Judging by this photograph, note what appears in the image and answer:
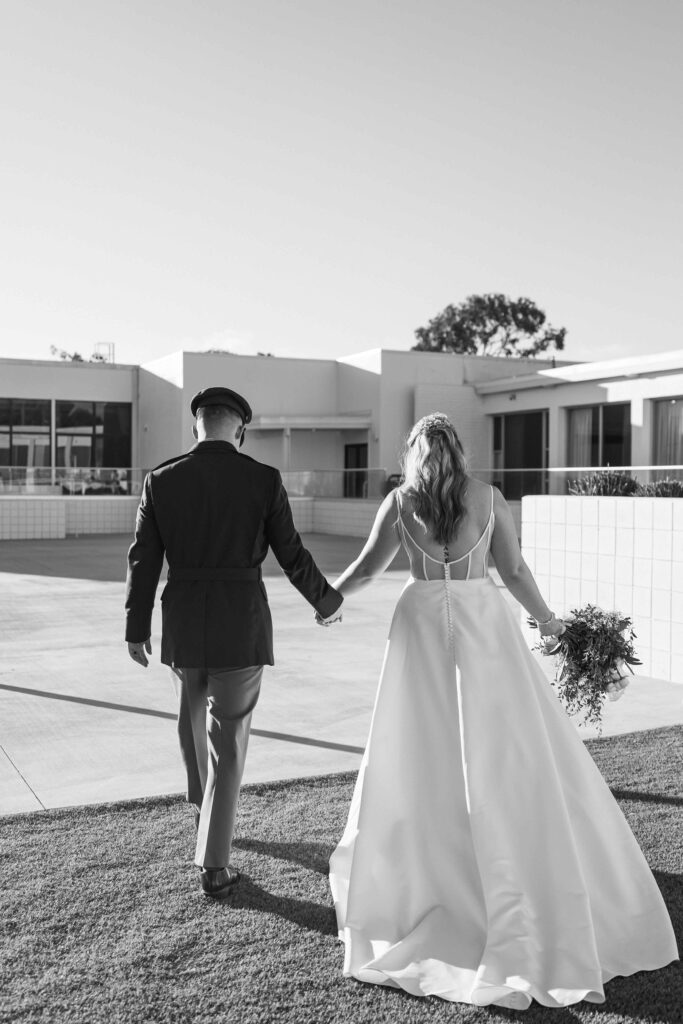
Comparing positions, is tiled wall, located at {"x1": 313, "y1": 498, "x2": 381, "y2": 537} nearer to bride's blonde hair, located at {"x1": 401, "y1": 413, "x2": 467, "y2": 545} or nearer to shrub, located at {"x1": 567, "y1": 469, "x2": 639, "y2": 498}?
shrub, located at {"x1": 567, "y1": 469, "x2": 639, "y2": 498}

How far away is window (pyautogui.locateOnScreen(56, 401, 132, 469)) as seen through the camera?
3080 cm

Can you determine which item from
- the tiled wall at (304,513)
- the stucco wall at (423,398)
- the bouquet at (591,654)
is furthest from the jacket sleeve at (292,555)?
the stucco wall at (423,398)

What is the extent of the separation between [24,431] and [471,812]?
2897cm

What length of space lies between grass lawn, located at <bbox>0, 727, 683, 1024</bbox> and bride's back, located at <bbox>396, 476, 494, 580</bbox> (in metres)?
1.40

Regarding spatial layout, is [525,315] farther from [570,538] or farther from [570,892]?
[570,892]

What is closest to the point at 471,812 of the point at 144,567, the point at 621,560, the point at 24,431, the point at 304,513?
the point at 144,567

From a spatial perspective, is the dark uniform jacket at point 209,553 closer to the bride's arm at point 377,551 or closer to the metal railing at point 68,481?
the bride's arm at point 377,551

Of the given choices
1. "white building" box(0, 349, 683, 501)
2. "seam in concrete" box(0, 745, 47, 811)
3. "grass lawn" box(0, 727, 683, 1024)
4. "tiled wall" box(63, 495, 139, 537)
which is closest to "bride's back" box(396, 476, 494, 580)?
"grass lawn" box(0, 727, 683, 1024)

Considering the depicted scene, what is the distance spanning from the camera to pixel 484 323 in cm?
6562

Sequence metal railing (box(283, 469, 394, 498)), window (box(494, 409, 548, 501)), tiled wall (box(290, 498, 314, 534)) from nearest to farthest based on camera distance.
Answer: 1. metal railing (box(283, 469, 394, 498))
2. tiled wall (box(290, 498, 314, 534))
3. window (box(494, 409, 548, 501))

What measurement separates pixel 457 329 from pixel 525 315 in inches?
189

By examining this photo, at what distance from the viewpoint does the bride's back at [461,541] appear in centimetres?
359

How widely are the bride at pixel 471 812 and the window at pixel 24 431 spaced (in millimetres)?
28101

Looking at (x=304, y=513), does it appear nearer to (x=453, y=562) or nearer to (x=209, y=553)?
(x=209, y=553)
